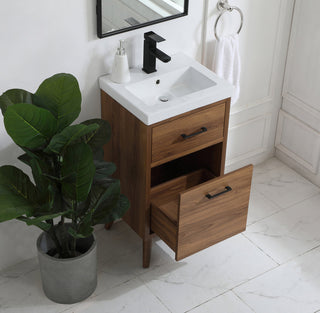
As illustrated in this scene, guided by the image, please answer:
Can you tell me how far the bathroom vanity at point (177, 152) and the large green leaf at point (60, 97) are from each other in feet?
1.07

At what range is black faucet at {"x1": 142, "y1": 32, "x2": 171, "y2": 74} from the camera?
96.9 inches

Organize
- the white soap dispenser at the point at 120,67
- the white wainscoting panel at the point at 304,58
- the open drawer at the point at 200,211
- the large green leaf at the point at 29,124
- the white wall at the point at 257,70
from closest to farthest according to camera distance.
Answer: the large green leaf at the point at 29,124, the open drawer at the point at 200,211, the white soap dispenser at the point at 120,67, the white wall at the point at 257,70, the white wainscoting panel at the point at 304,58

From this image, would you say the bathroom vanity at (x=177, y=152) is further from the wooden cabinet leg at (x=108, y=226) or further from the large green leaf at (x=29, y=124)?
the large green leaf at (x=29, y=124)

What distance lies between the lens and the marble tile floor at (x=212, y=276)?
255cm

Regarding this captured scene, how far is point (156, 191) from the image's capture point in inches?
103

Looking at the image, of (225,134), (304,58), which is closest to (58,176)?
(225,134)

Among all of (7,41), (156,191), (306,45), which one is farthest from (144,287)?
(306,45)

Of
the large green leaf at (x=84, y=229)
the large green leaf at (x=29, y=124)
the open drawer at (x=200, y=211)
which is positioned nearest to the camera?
the large green leaf at (x=29, y=124)

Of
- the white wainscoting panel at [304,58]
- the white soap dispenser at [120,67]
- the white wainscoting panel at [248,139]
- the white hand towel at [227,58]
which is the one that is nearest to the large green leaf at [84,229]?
the white soap dispenser at [120,67]

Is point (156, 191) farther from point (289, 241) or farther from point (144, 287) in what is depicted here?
point (289, 241)

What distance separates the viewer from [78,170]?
207 cm

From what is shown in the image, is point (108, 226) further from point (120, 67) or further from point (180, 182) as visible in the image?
point (120, 67)

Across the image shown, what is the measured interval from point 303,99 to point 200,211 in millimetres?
1133

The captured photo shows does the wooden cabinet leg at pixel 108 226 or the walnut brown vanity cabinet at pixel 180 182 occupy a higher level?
the walnut brown vanity cabinet at pixel 180 182
